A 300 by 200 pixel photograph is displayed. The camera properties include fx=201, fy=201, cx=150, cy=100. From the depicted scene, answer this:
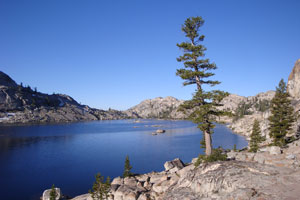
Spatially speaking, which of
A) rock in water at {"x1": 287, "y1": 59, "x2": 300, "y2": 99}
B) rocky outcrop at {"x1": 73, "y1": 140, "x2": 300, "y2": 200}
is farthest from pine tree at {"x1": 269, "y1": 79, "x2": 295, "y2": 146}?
rock in water at {"x1": 287, "y1": 59, "x2": 300, "y2": 99}

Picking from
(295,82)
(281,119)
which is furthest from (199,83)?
(295,82)

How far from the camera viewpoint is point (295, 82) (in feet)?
374

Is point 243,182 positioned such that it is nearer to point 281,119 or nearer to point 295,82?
point 281,119

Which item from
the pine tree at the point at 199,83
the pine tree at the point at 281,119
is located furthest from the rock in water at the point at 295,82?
the pine tree at the point at 199,83

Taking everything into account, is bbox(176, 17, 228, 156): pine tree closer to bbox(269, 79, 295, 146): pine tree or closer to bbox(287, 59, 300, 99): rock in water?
bbox(269, 79, 295, 146): pine tree

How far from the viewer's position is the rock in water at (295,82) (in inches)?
4407

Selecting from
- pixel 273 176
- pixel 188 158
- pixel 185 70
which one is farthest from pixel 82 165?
pixel 273 176

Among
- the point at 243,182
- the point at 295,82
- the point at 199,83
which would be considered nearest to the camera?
the point at 243,182

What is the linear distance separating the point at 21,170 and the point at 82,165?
16058 mm

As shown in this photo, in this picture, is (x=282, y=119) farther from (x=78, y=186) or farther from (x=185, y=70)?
(x=78, y=186)

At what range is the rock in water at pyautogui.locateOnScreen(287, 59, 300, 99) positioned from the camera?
112 metres

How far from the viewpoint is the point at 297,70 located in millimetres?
115375

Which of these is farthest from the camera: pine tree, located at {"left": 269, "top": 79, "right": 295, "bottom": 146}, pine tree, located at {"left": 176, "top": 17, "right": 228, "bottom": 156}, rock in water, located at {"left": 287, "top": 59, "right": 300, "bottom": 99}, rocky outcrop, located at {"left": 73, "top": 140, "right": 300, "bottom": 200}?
rock in water, located at {"left": 287, "top": 59, "right": 300, "bottom": 99}

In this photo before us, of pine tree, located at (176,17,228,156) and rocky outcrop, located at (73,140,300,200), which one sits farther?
pine tree, located at (176,17,228,156)
